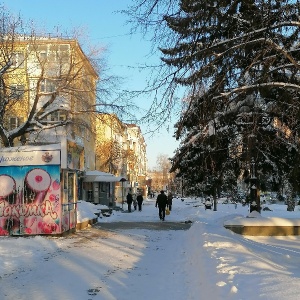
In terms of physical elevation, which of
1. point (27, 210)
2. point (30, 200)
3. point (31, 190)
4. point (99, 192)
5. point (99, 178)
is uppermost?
point (99, 178)

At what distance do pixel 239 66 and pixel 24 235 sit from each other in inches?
386

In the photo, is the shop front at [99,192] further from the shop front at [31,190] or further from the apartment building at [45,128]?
the shop front at [31,190]

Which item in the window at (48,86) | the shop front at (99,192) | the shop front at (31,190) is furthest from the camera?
the shop front at (99,192)

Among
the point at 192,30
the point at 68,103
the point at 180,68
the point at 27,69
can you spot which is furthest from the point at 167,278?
the point at 27,69

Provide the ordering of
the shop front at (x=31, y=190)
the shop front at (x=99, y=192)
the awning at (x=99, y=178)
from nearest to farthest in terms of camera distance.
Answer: the shop front at (x=31, y=190) < the awning at (x=99, y=178) < the shop front at (x=99, y=192)

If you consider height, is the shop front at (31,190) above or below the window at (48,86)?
below

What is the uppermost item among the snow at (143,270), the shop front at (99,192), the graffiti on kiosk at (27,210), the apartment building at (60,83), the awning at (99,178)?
the apartment building at (60,83)

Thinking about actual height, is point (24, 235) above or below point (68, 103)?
below

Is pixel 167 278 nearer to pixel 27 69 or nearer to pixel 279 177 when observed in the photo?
pixel 279 177

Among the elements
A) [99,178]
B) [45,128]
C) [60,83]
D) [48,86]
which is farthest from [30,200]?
[99,178]

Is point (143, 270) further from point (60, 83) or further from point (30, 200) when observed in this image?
point (60, 83)

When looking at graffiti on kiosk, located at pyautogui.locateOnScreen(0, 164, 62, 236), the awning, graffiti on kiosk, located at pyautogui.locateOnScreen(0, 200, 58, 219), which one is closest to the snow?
graffiti on kiosk, located at pyautogui.locateOnScreen(0, 164, 62, 236)

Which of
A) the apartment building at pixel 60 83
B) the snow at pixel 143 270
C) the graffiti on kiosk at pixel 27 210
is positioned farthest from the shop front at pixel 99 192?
the snow at pixel 143 270

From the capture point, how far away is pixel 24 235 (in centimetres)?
1593
